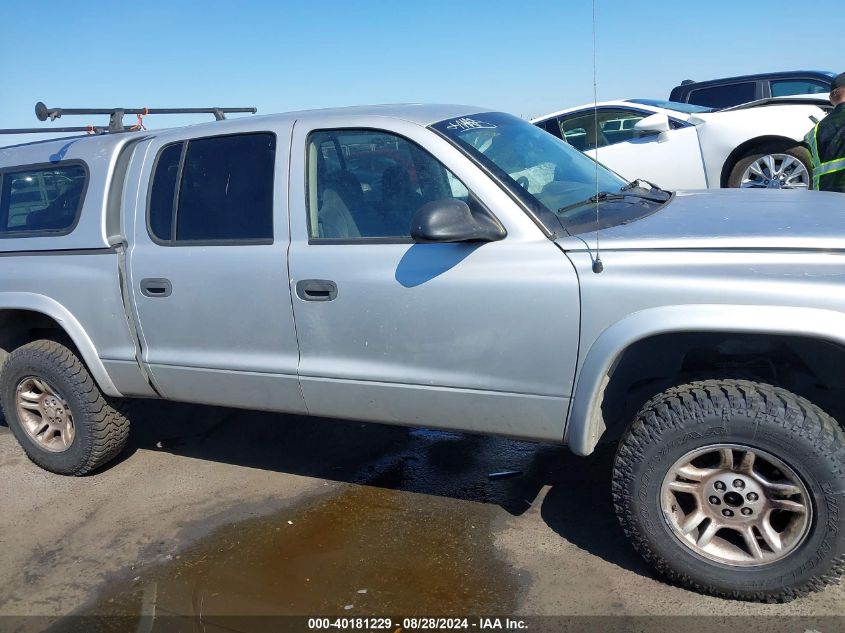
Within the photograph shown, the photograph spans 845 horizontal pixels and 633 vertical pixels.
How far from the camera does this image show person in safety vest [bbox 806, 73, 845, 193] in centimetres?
486

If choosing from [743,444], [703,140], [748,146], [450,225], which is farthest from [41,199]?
[748,146]

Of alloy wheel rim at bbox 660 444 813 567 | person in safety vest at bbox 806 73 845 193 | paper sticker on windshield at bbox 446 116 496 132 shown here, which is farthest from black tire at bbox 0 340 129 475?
person in safety vest at bbox 806 73 845 193

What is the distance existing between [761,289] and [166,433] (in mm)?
3931

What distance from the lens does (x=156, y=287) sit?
12.3ft

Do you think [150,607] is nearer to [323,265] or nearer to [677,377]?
[323,265]

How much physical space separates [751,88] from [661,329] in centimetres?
909

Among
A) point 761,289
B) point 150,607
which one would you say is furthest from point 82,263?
point 761,289

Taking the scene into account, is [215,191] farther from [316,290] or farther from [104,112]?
[104,112]

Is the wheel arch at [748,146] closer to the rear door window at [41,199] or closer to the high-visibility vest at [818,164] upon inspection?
the high-visibility vest at [818,164]

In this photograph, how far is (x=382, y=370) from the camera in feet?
10.7

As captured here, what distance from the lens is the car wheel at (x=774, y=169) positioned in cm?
737

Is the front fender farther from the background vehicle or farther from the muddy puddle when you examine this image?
the background vehicle

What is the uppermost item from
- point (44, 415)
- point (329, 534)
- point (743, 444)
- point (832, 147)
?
point (832, 147)

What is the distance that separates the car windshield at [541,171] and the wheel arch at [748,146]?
14.1 ft
